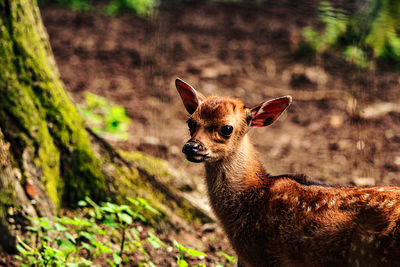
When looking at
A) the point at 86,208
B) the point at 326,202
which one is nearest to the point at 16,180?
the point at 86,208

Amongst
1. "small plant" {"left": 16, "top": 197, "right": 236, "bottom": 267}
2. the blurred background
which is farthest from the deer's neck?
the blurred background

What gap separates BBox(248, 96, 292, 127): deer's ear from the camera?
11.5ft

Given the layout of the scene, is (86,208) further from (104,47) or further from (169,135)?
(104,47)

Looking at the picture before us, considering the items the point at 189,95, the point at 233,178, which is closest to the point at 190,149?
the point at 233,178

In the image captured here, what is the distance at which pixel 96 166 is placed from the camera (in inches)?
170

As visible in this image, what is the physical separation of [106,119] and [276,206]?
3712mm

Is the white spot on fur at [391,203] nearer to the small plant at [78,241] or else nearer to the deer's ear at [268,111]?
the deer's ear at [268,111]

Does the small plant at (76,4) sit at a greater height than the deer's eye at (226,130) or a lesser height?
lesser

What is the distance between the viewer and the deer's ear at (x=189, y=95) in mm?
3693

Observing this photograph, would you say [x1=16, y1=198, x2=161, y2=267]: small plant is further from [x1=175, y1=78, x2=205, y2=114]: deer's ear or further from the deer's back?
[x1=175, y1=78, x2=205, y2=114]: deer's ear

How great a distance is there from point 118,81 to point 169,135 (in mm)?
1917

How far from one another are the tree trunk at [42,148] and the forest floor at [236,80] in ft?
2.37

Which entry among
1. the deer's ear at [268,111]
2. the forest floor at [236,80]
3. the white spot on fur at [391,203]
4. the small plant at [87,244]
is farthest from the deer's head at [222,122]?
the white spot on fur at [391,203]

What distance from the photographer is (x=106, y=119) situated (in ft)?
20.9
